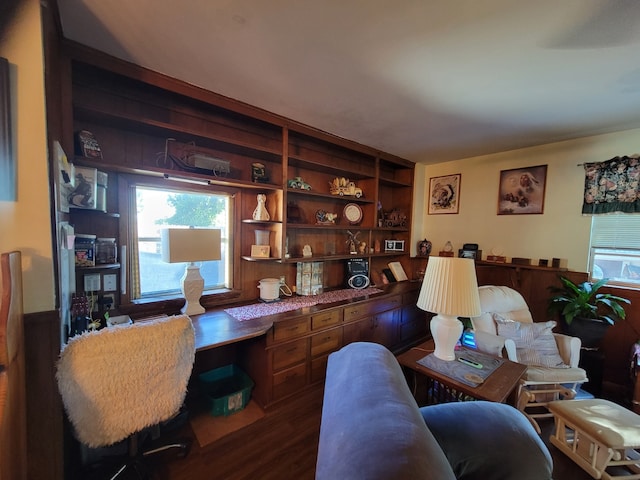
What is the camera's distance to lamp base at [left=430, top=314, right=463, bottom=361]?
5.28ft

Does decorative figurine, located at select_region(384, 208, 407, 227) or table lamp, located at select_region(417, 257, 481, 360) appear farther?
decorative figurine, located at select_region(384, 208, 407, 227)

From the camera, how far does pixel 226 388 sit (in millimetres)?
2051

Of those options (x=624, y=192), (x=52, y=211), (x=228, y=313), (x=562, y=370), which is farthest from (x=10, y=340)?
(x=624, y=192)

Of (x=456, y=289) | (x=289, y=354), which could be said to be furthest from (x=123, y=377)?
(x=456, y=289)

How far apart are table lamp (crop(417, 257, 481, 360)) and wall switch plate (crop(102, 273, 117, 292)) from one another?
6.99 feet

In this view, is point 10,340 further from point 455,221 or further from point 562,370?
point 455,221

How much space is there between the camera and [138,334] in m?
1.15

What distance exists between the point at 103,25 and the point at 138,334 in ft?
5.07

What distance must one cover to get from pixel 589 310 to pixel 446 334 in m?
1.76

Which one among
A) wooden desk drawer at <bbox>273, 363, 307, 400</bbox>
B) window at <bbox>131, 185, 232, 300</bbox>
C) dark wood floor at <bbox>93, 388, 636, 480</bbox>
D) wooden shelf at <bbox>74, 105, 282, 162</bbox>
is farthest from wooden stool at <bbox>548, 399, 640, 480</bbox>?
wooden shelf at <bbox>74, 105, 282, 162</bbox>

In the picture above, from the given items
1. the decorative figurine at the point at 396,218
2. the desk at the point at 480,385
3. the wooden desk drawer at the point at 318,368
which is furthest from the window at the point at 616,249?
the wooden desk drawer at the point at 318,368

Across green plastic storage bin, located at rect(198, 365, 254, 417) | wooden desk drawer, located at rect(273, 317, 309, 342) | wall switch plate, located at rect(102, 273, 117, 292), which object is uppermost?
wall switch plate, located at rect(102, 273, 117, 292)

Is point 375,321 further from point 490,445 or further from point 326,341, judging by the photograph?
point 490,445

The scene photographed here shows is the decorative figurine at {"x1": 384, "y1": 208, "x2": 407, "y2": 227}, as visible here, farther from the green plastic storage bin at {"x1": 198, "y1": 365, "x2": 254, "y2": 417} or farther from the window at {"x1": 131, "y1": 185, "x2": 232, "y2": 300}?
the green plastic storage bin at {"x1": 198, "y1": 365, "x2": 254, "y2": 417}
